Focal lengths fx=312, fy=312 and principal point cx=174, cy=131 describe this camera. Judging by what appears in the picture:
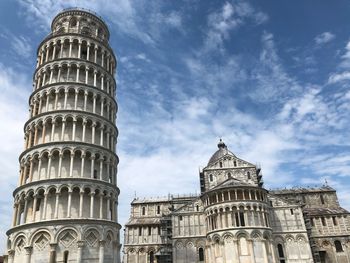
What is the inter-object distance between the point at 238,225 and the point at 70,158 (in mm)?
25038

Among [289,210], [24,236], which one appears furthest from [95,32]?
[289,210]

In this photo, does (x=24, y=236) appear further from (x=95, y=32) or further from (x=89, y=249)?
(x=95, y=32)

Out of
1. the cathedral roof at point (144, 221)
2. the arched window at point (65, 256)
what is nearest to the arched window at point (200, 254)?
the cathedral roof at point (144, 221)

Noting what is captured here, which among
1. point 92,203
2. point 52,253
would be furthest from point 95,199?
point 52,253

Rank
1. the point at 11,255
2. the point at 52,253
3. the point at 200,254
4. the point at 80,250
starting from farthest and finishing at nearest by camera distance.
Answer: the point at 200,254, the point at 11,255, the point at 80,250, the point at 52,253

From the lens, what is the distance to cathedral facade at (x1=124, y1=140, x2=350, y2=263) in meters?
41.3

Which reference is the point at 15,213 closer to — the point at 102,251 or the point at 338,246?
the point at 102,251

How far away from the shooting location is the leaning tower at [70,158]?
23.7 m

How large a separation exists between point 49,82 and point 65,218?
13654 mm

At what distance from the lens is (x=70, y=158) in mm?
26422

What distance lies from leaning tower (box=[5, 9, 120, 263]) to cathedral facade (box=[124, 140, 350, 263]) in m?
19.7

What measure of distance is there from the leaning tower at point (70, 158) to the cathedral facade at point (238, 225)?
64.6 ft

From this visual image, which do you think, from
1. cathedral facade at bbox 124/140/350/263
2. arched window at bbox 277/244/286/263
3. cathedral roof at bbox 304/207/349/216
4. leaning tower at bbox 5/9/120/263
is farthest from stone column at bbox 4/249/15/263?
cathedral roof at bbox 304/207/349/216

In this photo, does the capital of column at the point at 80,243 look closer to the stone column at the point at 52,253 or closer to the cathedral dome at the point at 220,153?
the stone column at the point at 52,253
